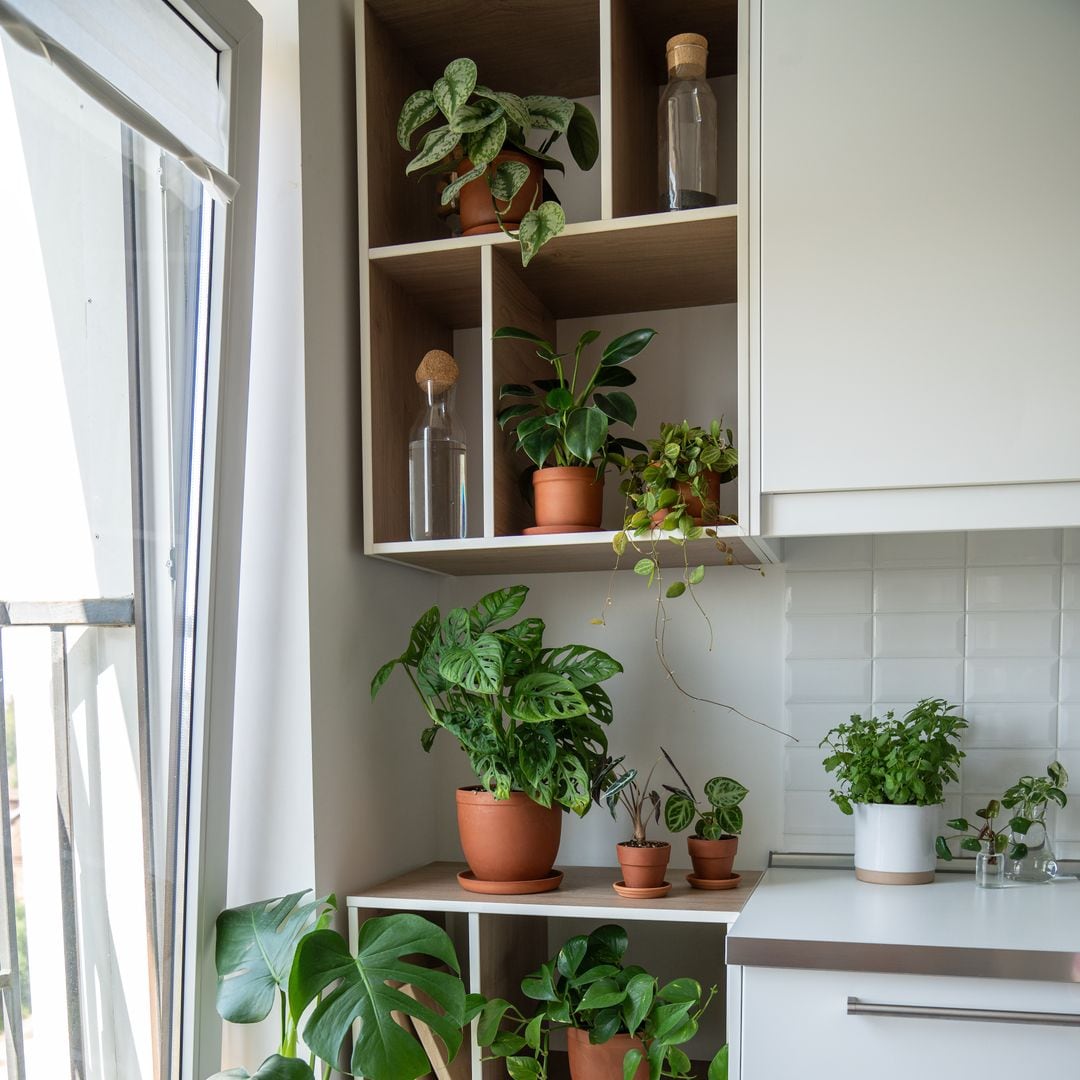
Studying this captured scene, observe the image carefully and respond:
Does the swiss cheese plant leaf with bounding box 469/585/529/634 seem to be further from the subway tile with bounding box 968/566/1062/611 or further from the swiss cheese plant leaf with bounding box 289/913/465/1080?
the subway tile with bounding box 968/566/1062/611

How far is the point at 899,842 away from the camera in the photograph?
1680 mm

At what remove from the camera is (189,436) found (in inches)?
59.9

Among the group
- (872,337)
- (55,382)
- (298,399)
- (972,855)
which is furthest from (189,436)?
(972,855)

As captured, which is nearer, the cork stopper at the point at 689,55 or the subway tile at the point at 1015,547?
the cork stopper at the point at 689,55

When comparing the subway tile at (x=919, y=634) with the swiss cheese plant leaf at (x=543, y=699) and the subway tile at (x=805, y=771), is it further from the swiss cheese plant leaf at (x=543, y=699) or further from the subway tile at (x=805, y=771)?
the swiss cheese plant leaf at (x=543, y=699)

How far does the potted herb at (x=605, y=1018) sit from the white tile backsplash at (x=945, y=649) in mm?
448

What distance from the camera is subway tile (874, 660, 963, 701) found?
6.07ft

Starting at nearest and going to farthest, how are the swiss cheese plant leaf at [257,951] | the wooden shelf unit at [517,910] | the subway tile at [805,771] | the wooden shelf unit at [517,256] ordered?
the swiss cheese plant leaf at [257,951]
the wooden shelf unit at [517,910]
the wooden shelf unit at [517,256]
the subway tile at [805,771]

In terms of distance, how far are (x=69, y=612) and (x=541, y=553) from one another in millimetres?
753

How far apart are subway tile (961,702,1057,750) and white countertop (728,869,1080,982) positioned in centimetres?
24

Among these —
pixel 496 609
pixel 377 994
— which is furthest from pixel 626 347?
pixel 377 994

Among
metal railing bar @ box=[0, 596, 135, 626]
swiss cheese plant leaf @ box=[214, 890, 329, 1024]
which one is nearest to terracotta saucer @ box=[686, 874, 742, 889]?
swiss cheese plant leaf @ box=[214, 890, 329, 1024]

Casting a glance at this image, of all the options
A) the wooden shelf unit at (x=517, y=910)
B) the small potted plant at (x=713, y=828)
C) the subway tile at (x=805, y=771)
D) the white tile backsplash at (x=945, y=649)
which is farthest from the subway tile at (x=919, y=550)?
the wooden shelf unit at (x=517, y=910)

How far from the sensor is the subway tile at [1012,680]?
5.93 feet
